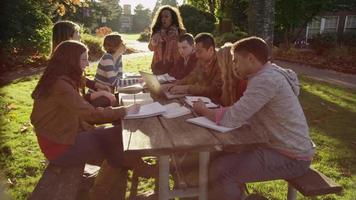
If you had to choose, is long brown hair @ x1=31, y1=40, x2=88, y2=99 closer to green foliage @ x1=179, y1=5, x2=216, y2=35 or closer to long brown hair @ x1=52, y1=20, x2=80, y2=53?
long brown hair @ x1=52, y1=20, x2=80, y2=53

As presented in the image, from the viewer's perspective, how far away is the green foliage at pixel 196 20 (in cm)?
2850

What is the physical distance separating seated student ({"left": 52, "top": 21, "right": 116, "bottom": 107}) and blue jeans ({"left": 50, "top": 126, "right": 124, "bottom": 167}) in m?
0.83

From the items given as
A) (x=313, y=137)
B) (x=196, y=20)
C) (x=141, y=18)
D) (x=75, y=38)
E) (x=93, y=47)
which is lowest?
(x=141, y=18)

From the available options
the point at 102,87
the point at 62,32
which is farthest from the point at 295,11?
the point at 62,32

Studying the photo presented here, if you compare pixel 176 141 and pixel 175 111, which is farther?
pixel 175 111

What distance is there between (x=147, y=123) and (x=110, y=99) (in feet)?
4.58

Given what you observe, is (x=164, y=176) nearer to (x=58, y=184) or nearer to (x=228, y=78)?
(x=58, y=184)

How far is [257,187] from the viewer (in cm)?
447

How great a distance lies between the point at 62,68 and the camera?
336 centimetres

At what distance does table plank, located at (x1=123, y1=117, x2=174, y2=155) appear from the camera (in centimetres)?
265

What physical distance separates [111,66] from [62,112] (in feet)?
6.92

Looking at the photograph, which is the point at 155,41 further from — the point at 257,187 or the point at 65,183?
the point at 65,183

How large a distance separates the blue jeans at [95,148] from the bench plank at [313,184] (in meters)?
1.71

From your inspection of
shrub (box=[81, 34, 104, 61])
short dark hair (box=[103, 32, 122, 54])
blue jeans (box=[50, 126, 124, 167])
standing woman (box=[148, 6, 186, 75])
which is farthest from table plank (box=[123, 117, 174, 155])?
shrub (box=[81, 34, 104, 61])
